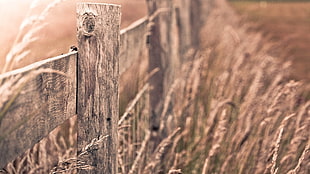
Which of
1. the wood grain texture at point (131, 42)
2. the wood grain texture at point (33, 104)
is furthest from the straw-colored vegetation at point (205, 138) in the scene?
the wood grain texture at point (131, 42)

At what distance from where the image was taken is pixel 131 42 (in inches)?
96.1

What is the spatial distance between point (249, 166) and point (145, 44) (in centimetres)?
103

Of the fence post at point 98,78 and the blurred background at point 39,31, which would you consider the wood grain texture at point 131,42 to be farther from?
the fence post at point 98,78

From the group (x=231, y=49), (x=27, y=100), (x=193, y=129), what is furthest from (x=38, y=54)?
(x=231, y=49)

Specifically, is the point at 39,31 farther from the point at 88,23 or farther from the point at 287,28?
the point at 287,28

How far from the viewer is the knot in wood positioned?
1.49m

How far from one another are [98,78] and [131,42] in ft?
3.03

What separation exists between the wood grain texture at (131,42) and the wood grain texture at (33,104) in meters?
0.79

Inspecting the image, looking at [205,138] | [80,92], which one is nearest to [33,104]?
[80,92]

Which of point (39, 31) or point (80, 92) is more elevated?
point (39, 31)

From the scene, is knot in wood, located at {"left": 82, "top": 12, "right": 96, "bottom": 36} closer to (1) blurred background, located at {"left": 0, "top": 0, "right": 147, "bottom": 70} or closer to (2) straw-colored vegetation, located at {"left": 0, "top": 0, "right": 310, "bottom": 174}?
(2) straw-colored vegetation, located at {"left": 0, "top": 0, "right": 310, "bottom": 174}

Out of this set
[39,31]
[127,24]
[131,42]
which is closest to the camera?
[131,42]

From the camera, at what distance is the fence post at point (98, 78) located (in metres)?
1.50

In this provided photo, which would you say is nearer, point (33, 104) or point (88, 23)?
point (33, 104)
